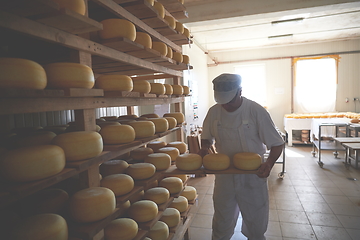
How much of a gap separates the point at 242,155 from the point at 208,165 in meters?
0.29

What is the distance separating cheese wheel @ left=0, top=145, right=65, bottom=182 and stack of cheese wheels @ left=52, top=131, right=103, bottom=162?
0.31 feet

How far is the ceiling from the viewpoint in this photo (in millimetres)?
4039

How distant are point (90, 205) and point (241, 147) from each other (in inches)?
54.1

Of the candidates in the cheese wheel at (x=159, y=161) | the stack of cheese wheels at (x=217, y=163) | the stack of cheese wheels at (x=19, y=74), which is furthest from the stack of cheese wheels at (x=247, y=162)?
the stack of cheese wheels at (x=19, y=74)

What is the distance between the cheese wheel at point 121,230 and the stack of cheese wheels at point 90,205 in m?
0.36

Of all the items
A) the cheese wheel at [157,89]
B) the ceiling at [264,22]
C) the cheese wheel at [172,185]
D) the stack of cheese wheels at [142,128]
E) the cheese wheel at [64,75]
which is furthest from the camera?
the ceiling at [264,22]

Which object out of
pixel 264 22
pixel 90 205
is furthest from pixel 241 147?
pixel 264 22

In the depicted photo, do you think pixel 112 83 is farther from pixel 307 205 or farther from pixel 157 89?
pixel 307 205

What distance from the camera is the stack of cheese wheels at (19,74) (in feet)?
2.61

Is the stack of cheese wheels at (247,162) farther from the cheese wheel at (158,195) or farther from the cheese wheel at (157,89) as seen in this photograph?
the cheese wheel at (157,89)

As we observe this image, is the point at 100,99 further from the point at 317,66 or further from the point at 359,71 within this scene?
the point at 359,71

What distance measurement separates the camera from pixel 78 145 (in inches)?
41.7

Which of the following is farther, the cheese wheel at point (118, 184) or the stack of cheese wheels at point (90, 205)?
the cheese wheel at point (118, 184)

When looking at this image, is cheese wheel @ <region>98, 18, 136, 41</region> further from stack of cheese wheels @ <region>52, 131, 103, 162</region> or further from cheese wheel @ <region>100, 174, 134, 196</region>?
cheese wheel @ <region>100, 174, 134, 196</region>
